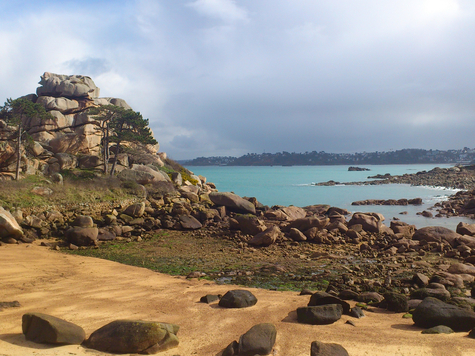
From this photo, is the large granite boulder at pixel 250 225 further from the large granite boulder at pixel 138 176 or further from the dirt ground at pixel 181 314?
the large granite boulder at pixel 138 176

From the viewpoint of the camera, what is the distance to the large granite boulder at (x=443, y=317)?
6113 millimetres

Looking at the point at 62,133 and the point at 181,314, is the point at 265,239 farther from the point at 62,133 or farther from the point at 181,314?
the point at 62,133

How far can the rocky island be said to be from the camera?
18.0 ft

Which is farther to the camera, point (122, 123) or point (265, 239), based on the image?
point (122, 123)

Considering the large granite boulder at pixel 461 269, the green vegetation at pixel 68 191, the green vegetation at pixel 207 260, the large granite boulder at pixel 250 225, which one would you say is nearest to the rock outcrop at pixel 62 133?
the green vegetation at pixel 68 191

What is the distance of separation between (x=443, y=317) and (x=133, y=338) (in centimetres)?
526

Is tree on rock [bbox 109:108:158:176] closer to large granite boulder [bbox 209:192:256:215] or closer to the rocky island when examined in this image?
the rocky island

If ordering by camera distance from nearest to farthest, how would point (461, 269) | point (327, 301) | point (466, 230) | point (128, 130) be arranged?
point (327, 301)
point (461, 269)
point (466, 230)
point (128, 130)

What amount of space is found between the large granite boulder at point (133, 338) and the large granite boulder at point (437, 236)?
14.4 m

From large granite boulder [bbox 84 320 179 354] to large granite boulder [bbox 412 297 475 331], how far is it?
4376 millimetres

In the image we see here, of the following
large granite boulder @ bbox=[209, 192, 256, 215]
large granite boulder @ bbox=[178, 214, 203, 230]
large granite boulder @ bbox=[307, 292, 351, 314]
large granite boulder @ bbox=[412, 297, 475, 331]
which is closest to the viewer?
large granite boulder @ bbox=[412, 297, 475, 331]

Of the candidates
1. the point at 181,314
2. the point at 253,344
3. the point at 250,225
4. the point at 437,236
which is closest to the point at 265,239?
the point at 250,225

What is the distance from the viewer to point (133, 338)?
5.20 metres

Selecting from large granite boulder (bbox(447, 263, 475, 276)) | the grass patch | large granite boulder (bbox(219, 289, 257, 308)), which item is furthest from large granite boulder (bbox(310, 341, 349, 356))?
the grass patch
